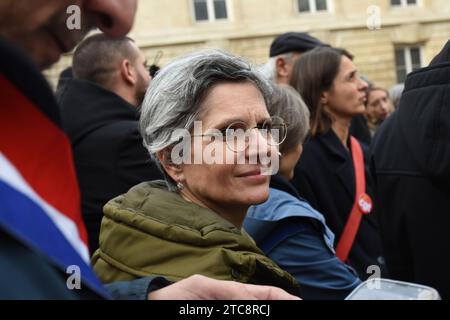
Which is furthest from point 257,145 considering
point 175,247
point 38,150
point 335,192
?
point 335,192

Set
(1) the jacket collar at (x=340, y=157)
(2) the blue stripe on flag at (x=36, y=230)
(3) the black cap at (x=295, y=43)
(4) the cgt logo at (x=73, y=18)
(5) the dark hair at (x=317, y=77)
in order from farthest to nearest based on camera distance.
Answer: (3) the black cap at (x=295, y=43) < (5) the dark hair at (x=317, y=77) < (1) the jacket collar at (x=340, y=157) < (4) the cgt logo at (x=73, y=18) < (2) the blue stripe on flag at (x=36, y=230)

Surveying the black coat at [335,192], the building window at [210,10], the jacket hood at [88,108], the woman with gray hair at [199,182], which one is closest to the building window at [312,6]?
the building window at [210,10]

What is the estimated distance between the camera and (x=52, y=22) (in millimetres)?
722

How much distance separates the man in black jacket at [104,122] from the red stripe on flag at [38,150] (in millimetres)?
1259

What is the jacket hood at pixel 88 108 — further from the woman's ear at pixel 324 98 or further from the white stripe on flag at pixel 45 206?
the white stripe on flag at pixel 45 206

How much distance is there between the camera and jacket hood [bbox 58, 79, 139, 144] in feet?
8.07

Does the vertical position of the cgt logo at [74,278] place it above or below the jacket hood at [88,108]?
above

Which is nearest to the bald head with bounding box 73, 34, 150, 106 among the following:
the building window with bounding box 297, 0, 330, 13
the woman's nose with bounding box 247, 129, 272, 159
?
the woman's nose with bounding box 247, 129, 272, 159

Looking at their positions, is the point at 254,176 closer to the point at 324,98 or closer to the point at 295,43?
the point at 324,98

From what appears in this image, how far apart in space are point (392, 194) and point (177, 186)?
2.56 ft

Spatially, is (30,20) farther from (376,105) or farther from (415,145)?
(376,105)

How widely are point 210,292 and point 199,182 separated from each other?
21.5 inches

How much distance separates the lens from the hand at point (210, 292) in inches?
41.4
